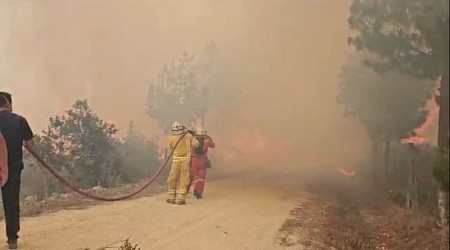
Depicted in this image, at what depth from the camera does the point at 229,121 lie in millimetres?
3311

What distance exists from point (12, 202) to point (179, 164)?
2.93 feet

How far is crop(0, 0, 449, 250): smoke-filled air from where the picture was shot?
293 centimetres

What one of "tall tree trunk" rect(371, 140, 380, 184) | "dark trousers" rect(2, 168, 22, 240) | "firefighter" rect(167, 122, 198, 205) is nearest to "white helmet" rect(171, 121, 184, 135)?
"firefighter" rect(167, 122, 198, 205)

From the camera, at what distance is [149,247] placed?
120 inches

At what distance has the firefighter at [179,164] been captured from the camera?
11.1ft

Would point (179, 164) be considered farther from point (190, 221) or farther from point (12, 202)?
point (12, 202)

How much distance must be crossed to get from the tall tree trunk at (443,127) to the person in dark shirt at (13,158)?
6.27ft

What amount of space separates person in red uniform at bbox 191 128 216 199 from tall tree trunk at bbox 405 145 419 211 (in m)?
1.02

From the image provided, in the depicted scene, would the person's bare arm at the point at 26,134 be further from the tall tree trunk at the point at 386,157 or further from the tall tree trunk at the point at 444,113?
the tall tree trunk at the point at 444,113

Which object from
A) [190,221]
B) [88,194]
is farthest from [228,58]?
[88,194]

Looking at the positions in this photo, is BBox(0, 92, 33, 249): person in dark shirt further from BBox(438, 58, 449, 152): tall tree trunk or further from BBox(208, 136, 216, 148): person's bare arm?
BBox(438, 58, 449, 152): tall tree trunk

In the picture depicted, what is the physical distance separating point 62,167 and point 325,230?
4.89ft

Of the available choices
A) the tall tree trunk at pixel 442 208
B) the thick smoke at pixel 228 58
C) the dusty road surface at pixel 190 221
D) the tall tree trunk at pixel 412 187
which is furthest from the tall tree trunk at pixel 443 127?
the dusty road surface at pixel 190 221

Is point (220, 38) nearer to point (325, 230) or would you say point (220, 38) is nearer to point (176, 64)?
point (176, 64)
